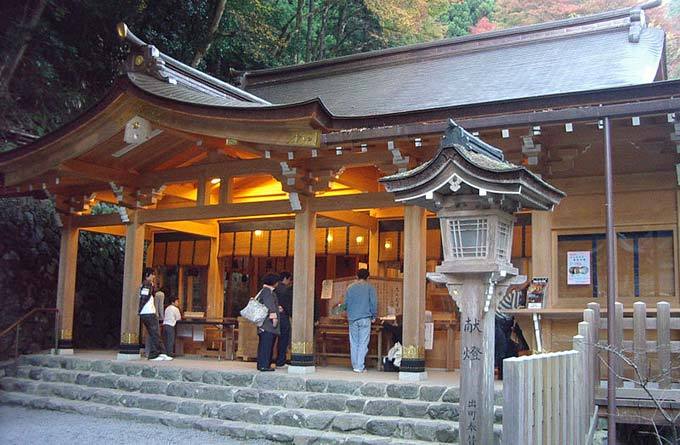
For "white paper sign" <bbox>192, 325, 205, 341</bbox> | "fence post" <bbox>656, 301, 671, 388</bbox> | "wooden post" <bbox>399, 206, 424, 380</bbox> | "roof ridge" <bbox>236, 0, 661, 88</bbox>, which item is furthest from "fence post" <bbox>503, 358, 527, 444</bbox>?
"white paper sign" <bbox>192, 325, 205, 341</bbox>

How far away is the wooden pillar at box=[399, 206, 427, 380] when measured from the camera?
31.2 feet

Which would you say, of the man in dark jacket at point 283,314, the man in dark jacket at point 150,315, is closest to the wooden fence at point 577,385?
the man in dark jacket at point 283,314

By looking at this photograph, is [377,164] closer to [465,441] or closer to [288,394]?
[288,394]

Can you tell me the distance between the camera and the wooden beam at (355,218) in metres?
12.4

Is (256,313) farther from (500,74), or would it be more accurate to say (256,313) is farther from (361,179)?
(500,74)

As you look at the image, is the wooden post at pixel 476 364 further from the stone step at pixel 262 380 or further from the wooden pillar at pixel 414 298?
the wooden pillar at pixel 414 298

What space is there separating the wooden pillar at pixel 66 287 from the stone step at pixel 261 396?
1.22 meters

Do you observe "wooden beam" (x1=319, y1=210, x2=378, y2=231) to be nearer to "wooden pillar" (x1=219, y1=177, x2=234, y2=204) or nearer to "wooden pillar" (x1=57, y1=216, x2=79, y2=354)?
"wooden pillar" (x1=219, y1=177, x2=234, y2=204)

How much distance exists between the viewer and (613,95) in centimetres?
800

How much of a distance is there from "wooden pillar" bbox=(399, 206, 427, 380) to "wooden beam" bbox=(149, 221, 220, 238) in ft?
18.7

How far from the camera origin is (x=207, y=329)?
576 inches

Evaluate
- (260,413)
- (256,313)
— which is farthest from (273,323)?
(260,413)

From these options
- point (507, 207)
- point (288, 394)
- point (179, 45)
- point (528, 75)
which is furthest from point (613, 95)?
point (179, 45)

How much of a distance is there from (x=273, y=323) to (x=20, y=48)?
1067 cm
